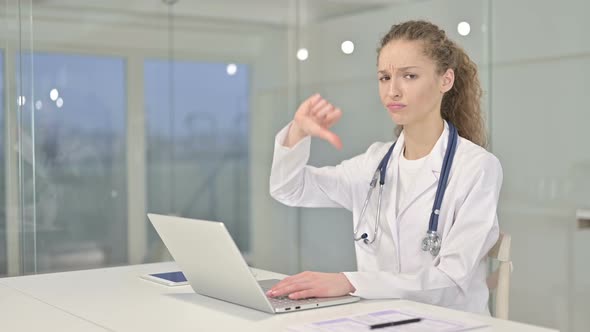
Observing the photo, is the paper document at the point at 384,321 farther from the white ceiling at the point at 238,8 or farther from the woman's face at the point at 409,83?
the white ceiling at the point at 238,8

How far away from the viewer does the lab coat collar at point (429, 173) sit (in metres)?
2.34

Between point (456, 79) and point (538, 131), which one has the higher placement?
point (456, 79)

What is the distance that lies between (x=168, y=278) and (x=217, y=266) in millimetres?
509

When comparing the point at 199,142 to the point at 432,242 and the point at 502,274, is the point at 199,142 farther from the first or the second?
the point at 502,274

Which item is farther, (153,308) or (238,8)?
(238,8)

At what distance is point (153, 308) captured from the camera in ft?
6.31

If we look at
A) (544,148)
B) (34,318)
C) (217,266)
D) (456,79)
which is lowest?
(34,318)

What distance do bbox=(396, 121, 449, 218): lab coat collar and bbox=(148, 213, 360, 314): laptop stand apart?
0.49m

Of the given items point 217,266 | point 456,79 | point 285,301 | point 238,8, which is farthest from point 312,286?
point 238,8

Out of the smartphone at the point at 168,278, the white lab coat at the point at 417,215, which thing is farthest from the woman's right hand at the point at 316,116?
the smartphone at the point at 168,278

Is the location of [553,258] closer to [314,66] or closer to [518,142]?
[518,142]

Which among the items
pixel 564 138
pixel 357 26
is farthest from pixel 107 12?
pixel 564 138

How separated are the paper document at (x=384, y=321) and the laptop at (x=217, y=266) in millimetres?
153

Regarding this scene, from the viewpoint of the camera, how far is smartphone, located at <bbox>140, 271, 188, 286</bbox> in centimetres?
224
